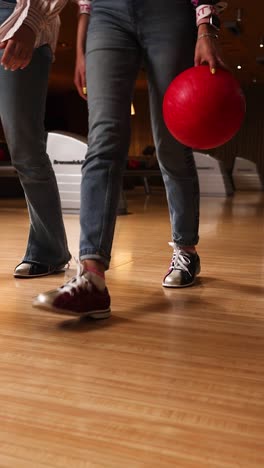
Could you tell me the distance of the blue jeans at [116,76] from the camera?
3.91 feet

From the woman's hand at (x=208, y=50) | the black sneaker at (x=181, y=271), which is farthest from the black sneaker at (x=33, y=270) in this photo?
the woman's hand at (x=208, y=50)

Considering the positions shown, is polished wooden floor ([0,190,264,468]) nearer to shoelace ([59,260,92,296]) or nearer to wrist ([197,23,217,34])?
shoelace ([59,260,92,296])

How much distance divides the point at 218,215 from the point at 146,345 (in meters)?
2.90

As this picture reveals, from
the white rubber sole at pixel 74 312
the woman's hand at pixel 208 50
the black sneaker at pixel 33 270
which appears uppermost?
the woman's hand at pixel 208 50

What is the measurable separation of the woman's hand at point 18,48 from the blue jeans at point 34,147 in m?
0.22

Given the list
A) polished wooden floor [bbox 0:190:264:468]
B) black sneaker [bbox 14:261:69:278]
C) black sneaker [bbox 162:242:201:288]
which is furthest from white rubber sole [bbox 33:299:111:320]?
black sneaker [bbox 14:261:69:278]

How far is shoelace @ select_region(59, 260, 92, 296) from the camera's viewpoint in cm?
109

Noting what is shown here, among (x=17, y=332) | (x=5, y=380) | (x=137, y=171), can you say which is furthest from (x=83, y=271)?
(x=137, y=171)

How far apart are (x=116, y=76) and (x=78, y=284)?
478mm

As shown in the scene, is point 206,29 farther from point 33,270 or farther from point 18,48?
point 33,270

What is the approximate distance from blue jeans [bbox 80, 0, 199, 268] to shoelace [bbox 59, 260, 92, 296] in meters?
0.04

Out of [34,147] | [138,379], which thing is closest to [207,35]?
[34,147]

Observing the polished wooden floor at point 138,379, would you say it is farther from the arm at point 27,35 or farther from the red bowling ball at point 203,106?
the arm at point 27,35

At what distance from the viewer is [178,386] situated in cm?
81
